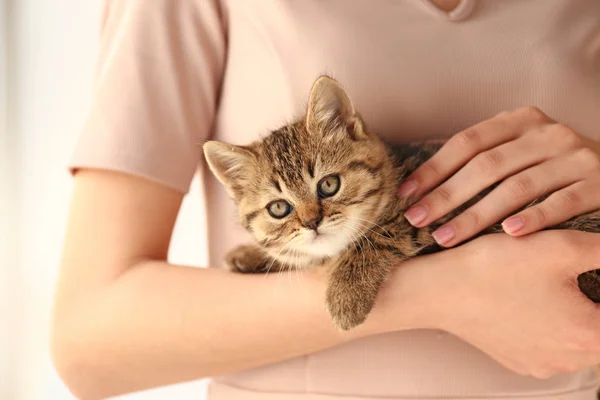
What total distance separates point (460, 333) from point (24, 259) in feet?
4.64

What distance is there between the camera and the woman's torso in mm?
888

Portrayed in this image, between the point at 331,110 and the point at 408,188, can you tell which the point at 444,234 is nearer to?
the point at 408,188

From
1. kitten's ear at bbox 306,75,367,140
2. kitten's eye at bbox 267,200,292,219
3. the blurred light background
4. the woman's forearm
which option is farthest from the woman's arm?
the blurred light background

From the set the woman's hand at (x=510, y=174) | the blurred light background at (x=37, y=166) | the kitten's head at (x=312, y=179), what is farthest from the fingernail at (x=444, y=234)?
the blurred light background at (x=37, y=166)

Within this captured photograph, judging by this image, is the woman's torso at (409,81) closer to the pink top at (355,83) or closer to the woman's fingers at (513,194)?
the pink top at (355,83)

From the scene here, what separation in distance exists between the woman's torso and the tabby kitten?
0.17 ft

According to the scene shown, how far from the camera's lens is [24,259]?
1766mm

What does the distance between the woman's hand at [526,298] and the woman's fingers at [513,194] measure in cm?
3

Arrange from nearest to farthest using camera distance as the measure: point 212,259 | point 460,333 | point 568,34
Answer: point 460,333, point 568,34, point 212,259

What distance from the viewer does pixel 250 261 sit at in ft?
3.26

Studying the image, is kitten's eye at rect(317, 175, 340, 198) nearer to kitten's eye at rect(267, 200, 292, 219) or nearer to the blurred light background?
kitten's eye at rect(267, 200, 292, 219)

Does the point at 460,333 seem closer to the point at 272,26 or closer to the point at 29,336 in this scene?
the point at 272,26

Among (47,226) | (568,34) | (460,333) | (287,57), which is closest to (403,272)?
(460,333)

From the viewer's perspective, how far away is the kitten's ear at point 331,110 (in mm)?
841
